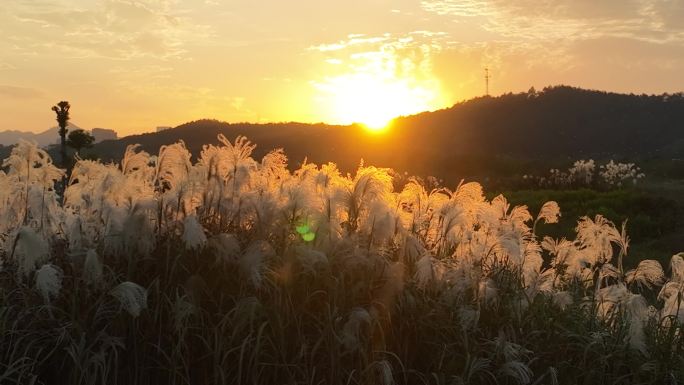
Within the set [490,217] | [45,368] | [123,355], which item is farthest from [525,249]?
[45,368]

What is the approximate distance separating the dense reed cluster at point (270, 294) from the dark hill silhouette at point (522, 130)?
50510 mm

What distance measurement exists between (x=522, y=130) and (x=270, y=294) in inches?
2657

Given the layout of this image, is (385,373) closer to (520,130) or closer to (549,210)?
(549,210)

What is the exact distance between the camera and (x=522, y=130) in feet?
225

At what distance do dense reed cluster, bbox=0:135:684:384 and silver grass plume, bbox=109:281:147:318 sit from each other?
0.04 feet

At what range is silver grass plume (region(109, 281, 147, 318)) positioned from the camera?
3666 millimetres

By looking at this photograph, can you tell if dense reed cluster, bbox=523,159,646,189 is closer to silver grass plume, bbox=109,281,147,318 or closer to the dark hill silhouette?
silver grass plume, bbox=109,281,147,318

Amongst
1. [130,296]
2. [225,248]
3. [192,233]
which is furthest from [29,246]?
[225,248]

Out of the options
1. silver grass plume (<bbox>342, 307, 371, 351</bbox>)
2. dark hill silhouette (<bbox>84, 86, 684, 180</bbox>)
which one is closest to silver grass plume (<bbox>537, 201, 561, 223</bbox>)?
silver grass plume (<bbox>342, 307, 371, 351</bbox>)

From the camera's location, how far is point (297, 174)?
221 inches

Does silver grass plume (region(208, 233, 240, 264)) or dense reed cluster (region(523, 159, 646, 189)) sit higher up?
silver grass plume (region(208, 233, 240, 264))

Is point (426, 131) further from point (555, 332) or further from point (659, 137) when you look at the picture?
point (555, 332)

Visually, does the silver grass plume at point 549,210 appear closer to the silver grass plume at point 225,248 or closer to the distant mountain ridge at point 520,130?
the silver grass plume at point 225,248

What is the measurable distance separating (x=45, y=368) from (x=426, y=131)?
6523cm
